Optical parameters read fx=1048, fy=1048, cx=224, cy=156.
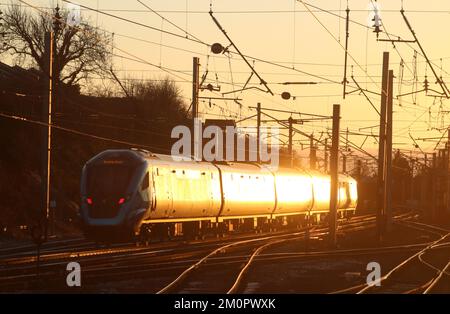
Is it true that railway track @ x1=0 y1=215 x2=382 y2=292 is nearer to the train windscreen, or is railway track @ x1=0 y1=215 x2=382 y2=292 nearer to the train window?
the train windscreen

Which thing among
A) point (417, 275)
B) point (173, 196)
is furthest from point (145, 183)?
point (417, 275)

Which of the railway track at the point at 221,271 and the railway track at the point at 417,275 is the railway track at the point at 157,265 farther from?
the railway track at the point at 417,275

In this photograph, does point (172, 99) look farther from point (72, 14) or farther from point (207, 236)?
point (207, 236)

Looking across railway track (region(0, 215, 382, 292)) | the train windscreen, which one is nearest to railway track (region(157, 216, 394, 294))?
railway track (region(0, 215, 382, 292))

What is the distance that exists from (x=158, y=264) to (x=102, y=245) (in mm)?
9420

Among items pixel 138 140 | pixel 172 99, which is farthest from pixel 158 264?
pixel 172 99

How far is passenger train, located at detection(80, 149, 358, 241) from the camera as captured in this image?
33656mm

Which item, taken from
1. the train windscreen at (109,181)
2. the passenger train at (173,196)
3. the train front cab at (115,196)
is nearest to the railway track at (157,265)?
the train front cab at (115,196)

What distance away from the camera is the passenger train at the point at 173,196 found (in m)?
33.7

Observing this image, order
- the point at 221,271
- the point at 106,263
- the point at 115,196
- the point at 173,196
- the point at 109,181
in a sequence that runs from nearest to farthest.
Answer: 1. the point at 221,271
2. the point at 106,263
3. the point at 115,196
4. the point at 109,181
5. the point at 173,196

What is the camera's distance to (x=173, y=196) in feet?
120

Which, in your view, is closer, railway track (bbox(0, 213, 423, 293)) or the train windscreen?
railway track (bbox(0, 213, 423, 293))

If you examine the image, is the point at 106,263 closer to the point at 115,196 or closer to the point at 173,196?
the point at 115,196
